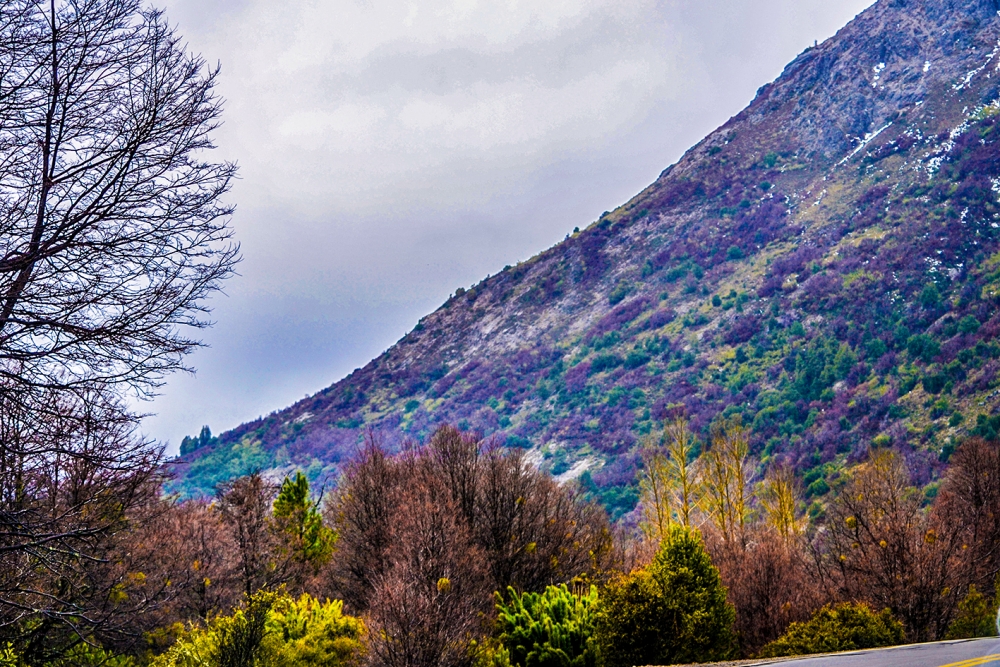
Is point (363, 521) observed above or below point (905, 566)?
above

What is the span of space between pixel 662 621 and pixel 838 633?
3.97 metres

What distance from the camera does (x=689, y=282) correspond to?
13962 cm

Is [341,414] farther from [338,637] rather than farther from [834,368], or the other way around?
[338,637]

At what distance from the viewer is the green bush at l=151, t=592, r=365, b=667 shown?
1541 cm

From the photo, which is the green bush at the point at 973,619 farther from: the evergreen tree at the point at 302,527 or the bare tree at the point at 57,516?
the evergreen tree at the point at 302,527

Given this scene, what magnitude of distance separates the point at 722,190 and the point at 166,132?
169 metres

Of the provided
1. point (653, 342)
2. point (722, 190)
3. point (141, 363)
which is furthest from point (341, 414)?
point (141, 363)

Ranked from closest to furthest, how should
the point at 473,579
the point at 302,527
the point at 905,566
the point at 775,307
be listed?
the point at 473,579 → the point at 905,566 → the point at 302,527 → the point at 775,307

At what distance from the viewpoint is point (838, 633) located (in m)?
18.6

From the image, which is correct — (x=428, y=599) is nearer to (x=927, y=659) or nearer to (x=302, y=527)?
(x=927, y=659)

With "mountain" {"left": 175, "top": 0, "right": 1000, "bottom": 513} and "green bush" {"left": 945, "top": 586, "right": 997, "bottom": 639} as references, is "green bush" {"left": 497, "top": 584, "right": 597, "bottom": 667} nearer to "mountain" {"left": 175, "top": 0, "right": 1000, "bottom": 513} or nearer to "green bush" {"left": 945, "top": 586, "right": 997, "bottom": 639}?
"green bush" {"left": 945, "top": 586, "right": 997, "bottom": 639}

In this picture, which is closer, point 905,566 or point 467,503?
point 905,566

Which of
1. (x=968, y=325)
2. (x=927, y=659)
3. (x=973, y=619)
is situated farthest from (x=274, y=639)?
(x=968, y=325)

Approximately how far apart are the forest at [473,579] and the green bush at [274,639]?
52mm
